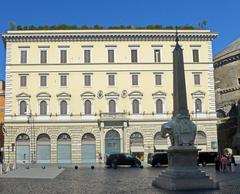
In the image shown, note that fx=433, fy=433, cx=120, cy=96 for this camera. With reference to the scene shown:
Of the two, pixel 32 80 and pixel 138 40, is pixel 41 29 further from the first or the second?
pixel 138 40

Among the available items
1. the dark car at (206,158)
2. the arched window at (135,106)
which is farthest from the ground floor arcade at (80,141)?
the dark car at (206,158)

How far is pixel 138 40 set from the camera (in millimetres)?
46438

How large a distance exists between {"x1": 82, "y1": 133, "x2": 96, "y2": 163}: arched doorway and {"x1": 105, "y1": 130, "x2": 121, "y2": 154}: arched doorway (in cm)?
135

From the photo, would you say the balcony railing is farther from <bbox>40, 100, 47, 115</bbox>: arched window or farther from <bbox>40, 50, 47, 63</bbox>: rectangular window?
<bbox>40, 50, 47, 63</bbox>: rectangular window

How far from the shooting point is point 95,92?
1780 inches

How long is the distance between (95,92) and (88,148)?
5.85 metres

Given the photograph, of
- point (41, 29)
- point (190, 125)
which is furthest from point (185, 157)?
point (41, 29)

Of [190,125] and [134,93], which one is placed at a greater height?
[134,93]

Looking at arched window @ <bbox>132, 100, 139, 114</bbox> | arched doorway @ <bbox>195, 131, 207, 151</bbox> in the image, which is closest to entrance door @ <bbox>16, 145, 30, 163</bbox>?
arched window @ <bbox>132, 100, 139, 114</bbox>

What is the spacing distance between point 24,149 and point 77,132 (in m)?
5.66

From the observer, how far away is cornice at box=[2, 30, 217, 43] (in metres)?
45.6

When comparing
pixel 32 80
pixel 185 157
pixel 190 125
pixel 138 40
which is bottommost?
pixel 185 157

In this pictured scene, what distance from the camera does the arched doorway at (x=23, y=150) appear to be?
44219mm

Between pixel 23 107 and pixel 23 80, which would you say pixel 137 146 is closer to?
pixel 23 107
